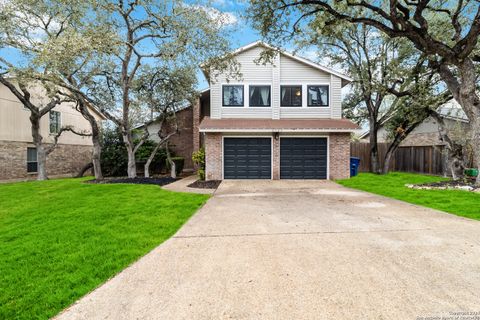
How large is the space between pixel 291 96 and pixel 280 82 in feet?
3.29

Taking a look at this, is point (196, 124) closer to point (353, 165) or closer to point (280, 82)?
point (280, 82)

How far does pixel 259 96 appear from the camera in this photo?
14.0 m

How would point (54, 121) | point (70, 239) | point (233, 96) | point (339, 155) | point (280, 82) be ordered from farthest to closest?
point (54, 121) < point (233, 96) < point (280, 82) < point (339, 155) < point (70, 239)

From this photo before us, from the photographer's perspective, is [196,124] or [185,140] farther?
[185,140]

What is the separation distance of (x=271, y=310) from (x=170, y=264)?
162cm

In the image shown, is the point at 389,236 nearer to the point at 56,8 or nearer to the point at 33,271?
the point at 33,271

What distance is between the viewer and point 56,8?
12398 millimetres

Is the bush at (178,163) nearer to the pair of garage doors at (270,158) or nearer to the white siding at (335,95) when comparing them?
the pair of garage doors at (270,158)

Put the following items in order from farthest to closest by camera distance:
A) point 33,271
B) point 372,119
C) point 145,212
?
point 372,119 < point 145,212 < point 33,271

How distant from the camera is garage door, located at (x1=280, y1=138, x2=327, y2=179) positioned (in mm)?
13430

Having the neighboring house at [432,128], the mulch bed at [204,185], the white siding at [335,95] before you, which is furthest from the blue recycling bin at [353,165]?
the mulch bed at [204,185]

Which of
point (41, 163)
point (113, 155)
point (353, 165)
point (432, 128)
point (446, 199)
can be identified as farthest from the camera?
point (432, 128)

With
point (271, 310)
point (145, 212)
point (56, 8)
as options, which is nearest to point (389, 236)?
point (271, 310)

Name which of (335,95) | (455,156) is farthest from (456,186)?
(335,95)
